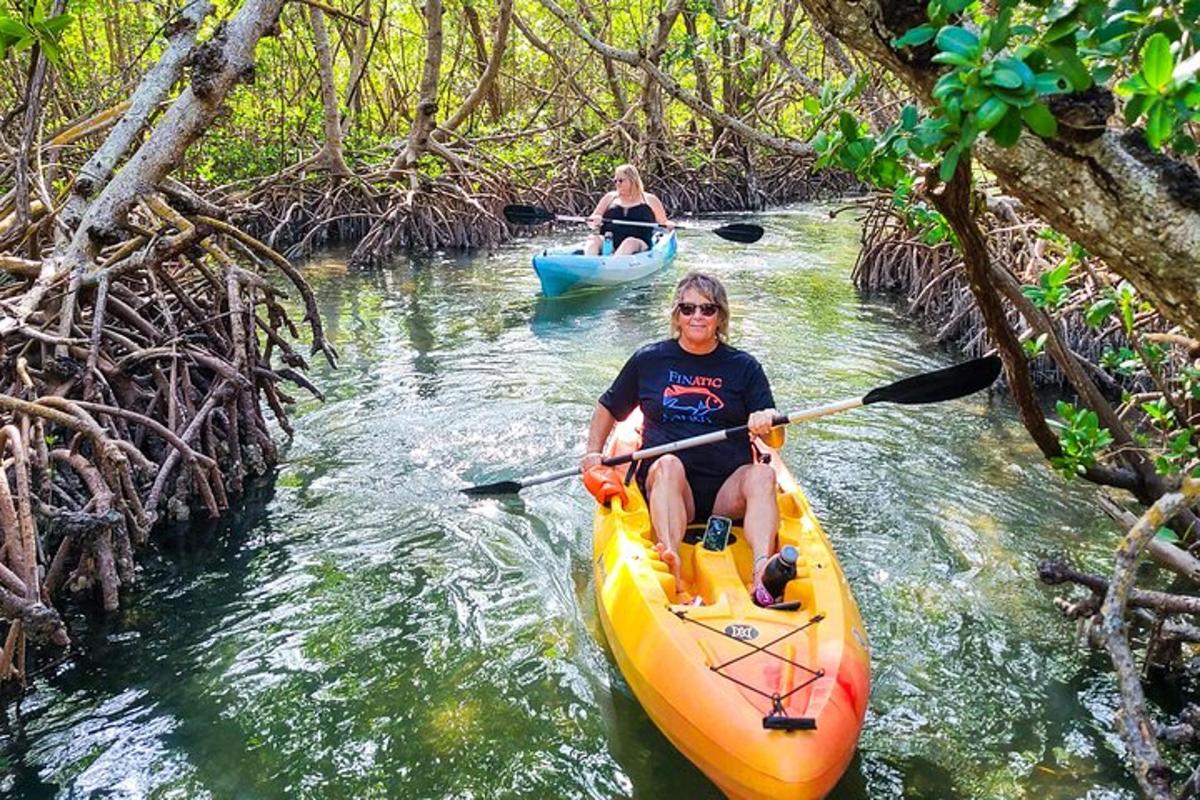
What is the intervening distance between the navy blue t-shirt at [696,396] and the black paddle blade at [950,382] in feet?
1.80

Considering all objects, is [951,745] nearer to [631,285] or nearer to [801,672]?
[801,672]

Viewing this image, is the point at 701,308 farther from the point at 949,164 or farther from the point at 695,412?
the point at 949,164

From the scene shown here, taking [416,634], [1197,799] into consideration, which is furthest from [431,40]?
[1197,799]

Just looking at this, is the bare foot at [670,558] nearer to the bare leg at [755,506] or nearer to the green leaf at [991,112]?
the bare leg at [755,506]

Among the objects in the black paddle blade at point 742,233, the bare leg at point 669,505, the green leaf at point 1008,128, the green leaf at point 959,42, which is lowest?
the bare leg at point 669,505

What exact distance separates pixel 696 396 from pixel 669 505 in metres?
0.49

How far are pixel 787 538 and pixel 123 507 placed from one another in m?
2.46

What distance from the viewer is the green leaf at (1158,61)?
103 cm

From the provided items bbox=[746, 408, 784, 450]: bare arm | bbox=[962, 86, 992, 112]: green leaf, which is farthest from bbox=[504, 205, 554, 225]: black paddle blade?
bbox=[962, 86, 992, 112]: green leaf

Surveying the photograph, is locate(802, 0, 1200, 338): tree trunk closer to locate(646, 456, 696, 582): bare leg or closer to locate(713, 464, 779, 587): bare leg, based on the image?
locate(713, 464, 779, 587): bare leg

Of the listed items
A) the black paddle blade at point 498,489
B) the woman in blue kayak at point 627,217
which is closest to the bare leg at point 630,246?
the woman in blue kayak at point 627,217

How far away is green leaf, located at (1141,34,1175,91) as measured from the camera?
40.4 inches

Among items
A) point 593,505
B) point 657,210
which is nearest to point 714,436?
point 593,505

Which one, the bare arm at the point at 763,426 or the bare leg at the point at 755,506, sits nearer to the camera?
the bare leg at the point at 755,506
